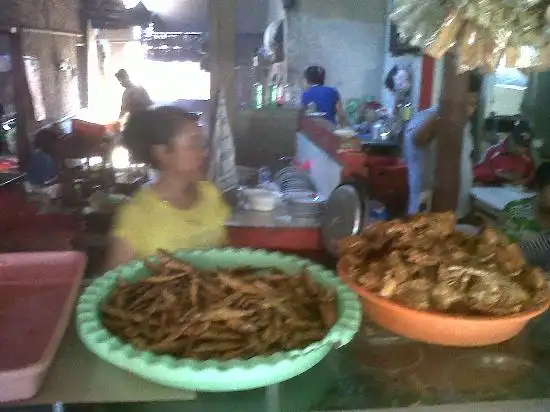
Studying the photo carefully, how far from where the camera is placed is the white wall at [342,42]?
0.78 meters

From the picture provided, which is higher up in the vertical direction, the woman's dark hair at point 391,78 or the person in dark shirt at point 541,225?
the woman's dark hair at point 391,78

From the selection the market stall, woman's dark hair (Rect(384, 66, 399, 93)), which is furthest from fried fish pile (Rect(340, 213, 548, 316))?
woman's dark hair (Rect(384, 66, 399, 93))

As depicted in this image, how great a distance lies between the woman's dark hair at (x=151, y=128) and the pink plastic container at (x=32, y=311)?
0.20 m

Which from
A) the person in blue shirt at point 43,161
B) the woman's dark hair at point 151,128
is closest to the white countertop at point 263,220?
the woman's dark hair at point 151,128

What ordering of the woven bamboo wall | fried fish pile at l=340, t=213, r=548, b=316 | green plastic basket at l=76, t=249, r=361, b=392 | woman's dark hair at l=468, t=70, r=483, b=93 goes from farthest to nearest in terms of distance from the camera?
1. woman's dark hair at l=468, t=70, r=483, b=93
2. the woven bamboo wall
3. fried fish pile at l=340, t=213, r=548, b=316
4. green plastic basket at l=76, t=249, r=361, b=392

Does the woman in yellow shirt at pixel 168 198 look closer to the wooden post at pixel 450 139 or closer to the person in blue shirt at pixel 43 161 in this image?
the person in blue shirt at pixel 43 161

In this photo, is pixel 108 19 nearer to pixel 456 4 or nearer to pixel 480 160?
pixel 456 4

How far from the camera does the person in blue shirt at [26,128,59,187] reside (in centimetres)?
74

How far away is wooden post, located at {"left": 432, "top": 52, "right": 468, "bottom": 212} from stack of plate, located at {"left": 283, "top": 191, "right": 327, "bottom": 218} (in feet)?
0.59

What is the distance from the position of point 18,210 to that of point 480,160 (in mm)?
679

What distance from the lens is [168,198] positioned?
0.80 m

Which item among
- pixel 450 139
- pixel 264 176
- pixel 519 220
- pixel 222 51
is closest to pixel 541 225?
pixel 519 220

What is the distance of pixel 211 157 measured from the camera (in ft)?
2.60

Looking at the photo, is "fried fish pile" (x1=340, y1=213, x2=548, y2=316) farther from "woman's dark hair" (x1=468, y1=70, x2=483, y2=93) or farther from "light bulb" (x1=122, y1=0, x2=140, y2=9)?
"light bulb" (x1=122, y1=0, x2=140, y2=9)
